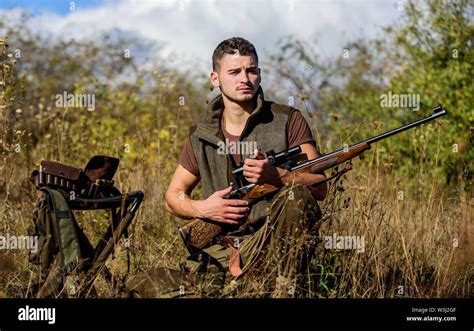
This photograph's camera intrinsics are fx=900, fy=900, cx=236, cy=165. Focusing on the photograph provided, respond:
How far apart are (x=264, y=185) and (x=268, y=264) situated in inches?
19.4

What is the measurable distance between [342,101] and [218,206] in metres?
7.87

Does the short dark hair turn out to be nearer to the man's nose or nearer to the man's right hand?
the man's nose

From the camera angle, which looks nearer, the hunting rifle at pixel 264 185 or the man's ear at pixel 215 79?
the hunting rifle at pixel 264 185

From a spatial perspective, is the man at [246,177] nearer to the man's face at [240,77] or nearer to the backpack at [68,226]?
the man's face at [240,77]

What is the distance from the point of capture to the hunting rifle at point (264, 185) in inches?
211

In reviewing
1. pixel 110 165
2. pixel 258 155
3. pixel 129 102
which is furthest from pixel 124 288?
pixel 129 102

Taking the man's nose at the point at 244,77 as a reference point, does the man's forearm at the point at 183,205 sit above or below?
below

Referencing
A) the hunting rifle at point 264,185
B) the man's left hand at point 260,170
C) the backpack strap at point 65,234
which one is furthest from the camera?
the hunting rifle at point 264,185

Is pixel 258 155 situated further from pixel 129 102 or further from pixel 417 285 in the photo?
pixel 129 102

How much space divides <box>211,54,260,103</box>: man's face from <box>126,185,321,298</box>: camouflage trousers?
29.4 inches

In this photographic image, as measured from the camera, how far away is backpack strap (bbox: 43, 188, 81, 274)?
16.0 ft

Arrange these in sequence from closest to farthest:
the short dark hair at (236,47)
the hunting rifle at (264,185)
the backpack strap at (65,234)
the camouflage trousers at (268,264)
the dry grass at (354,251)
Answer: the backpack strap at (65,234) → the camouflage trousers at (268,264) → the hunting rifle at (264,185) → the dry grass at (354,251) → the short dark hair at (236,47)

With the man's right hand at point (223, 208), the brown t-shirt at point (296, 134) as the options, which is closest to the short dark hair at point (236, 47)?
the brown t-shirt at point (296, 134)

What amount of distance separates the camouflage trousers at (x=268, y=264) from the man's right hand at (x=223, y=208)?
7.5 inches
